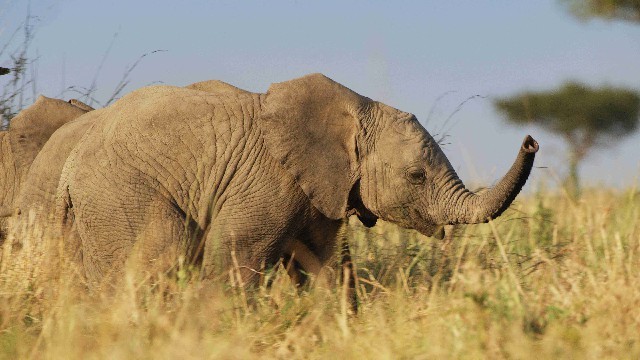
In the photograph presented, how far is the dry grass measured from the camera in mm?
→ 4969

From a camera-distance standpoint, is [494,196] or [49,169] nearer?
[494,196]

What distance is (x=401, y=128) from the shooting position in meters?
7.59

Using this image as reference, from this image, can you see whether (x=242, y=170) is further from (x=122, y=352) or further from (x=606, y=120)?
(x=606, y=120)

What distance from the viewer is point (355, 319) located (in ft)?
21.6

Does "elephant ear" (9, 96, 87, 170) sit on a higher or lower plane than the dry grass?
higher

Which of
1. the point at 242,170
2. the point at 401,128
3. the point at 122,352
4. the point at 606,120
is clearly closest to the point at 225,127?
the point at 242,170

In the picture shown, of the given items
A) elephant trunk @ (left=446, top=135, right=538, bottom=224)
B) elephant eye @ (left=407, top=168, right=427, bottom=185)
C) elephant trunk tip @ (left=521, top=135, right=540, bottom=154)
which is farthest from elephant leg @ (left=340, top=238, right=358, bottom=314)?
elephant trunk tip @ (left=521, top=135, right=540, bottom=154)

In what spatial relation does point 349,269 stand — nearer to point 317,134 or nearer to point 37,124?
point 317,134

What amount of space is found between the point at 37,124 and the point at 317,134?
9.65ft

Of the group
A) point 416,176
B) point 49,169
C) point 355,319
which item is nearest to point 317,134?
point 416,176

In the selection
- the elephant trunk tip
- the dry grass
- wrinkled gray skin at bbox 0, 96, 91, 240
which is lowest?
the dry grass

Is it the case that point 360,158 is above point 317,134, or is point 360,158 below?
below

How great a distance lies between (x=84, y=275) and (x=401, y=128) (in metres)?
2.38

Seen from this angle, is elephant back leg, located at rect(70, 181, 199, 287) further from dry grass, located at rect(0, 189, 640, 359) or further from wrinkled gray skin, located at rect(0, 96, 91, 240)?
wrinkled gray skin, located at rect(0, 96, 91, 240)
